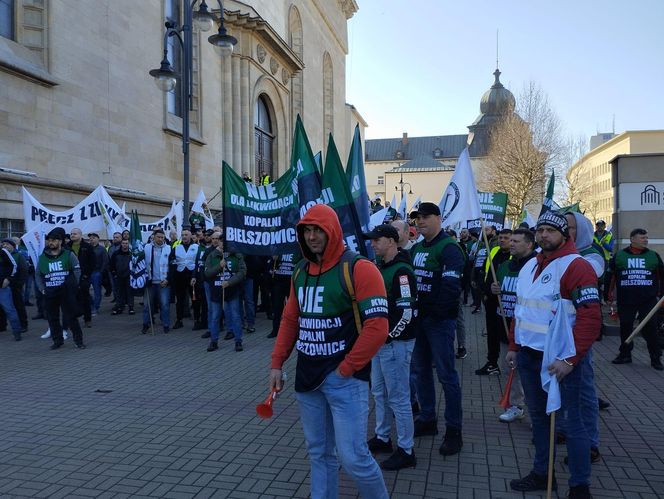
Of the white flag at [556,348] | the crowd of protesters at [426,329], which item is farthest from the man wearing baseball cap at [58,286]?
the white flag at [556,348]

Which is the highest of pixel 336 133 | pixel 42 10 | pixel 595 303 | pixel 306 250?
pixel 336 133

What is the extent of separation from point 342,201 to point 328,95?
4063cm

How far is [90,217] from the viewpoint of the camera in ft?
38.9

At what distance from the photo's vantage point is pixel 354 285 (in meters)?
3.20

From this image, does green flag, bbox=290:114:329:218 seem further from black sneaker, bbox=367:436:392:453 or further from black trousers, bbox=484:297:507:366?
black trousers, bbox=484:297:507:366

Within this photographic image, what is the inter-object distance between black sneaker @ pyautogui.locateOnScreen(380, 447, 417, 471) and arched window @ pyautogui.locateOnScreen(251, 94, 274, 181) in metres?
24.8

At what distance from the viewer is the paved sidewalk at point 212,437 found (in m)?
4.20

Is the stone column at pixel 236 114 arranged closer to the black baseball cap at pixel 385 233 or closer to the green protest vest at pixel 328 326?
the black baseball cap at pixel 385 233

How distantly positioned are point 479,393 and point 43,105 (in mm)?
13431

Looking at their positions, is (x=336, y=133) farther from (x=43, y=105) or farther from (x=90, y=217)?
(x=90, y=217)

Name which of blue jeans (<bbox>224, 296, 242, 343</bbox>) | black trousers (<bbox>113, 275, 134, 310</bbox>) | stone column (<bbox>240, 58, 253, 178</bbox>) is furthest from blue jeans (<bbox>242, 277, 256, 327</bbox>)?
stone column (<bbox>240, 58, 253, 178</bbox>)

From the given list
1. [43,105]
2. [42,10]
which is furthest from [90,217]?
[42,10]

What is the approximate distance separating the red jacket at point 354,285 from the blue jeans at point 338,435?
18 cm

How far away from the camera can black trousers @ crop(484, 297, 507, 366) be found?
283 inches
